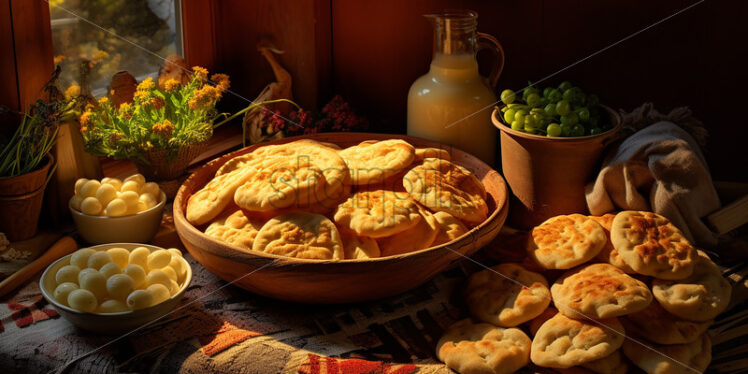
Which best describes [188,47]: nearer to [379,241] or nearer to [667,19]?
[379,241]

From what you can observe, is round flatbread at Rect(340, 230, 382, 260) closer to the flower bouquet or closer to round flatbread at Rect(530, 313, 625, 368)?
round flatbread at Rect(530, 313, 625, 368)

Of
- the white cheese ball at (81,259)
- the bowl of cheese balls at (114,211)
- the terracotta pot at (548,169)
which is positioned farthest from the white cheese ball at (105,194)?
the terracotta pot at (548,169)

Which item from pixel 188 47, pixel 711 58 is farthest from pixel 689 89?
pixel 188 47

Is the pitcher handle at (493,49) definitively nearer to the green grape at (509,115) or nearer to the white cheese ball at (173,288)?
the green grape at (509,115)

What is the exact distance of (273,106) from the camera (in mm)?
2102

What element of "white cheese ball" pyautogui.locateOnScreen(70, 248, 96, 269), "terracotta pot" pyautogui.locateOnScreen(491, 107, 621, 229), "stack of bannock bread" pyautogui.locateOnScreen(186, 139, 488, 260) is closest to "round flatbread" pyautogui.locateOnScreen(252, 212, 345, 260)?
"stack of bannock bread" pyautogui.locateOnScreen(186, 139, 488, 260)

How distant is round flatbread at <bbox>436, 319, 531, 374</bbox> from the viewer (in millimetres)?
1227

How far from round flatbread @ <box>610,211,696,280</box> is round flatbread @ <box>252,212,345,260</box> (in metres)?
0.55

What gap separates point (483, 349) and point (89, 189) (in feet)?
3.09

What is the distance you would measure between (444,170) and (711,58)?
799mm

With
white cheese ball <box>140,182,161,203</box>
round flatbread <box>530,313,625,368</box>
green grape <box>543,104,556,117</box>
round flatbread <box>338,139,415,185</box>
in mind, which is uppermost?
green grape <box>543,104,556,117</box>

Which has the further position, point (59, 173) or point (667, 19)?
point (667, 19)

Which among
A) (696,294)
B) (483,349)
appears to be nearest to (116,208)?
(483,349)

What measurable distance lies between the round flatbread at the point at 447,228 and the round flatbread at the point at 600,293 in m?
0.22
